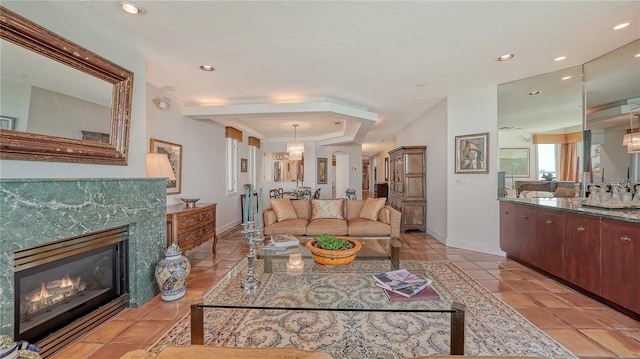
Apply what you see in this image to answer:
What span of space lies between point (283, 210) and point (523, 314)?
10.5 ft

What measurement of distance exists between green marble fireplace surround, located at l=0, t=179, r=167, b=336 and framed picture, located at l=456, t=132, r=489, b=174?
13.8ft

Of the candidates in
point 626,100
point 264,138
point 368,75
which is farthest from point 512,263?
point 264,138

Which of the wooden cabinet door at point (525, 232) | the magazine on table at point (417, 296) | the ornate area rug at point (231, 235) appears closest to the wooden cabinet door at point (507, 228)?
the wooden cabinet door at point (525, 232)

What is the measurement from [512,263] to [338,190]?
708 centimetres

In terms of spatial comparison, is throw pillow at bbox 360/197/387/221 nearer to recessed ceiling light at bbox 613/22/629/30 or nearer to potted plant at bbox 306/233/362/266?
potted plant at bbox 306/233/362/266

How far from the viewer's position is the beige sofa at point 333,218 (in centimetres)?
393

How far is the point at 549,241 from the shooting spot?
2902mm

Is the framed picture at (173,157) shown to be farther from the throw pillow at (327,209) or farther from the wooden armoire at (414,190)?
the wooden armoire at (414,190)

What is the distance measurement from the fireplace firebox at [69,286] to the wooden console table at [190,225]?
0.71 m

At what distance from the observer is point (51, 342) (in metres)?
1.71

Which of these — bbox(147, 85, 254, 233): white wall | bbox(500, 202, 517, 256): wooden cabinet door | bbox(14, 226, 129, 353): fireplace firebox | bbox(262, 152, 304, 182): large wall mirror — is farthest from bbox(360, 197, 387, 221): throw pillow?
bbox(262, 152, 304, 182): large wall mirror

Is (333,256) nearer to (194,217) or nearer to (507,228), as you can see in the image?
(194,217)

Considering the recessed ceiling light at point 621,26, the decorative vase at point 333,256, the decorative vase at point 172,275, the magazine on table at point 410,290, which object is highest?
the recessed ceiling light at point 621,26

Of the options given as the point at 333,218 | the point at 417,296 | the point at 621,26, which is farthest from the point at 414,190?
Answer: the point at 417,296
